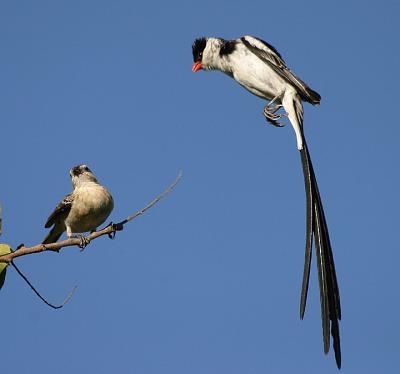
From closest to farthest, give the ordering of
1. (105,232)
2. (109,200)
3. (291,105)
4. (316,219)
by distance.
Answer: (105,232)
(316,219)
(109,200)
(291,105)

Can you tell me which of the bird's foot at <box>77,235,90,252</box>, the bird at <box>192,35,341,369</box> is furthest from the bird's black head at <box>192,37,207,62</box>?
the bird's foot at <box>77,235,90,252</box>

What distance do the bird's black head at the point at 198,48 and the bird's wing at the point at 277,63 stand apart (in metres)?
0.49

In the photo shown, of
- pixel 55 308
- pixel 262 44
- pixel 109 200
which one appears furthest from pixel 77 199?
pixel 262 44

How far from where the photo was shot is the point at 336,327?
2.94m

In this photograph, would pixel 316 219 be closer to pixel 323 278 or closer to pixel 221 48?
pixel 323 278

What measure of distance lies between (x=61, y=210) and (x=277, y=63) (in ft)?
5.45

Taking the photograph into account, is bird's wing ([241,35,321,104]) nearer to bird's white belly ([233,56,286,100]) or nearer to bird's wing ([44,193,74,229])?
bird's white belly ([233,56,286,100])

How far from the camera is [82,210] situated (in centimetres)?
389

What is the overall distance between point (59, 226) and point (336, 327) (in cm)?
191

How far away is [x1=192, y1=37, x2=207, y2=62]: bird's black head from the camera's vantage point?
499cm

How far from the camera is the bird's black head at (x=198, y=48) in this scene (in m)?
4.99

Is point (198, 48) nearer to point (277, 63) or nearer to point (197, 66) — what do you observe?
point (197, 66)

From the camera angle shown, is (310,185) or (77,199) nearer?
(310,185)

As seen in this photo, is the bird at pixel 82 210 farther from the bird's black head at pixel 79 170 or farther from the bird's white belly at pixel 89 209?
the bird's black head at pixel 79 170
